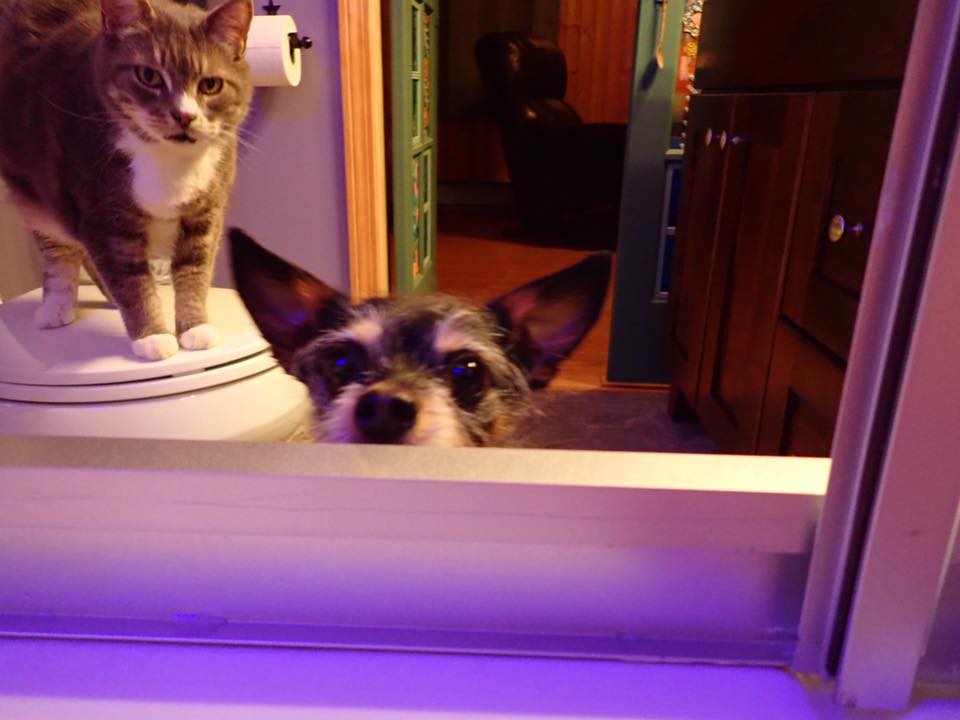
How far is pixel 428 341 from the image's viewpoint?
0.74 meters

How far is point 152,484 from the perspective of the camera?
0.43 m

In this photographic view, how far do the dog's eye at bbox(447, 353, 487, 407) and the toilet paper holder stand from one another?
0.74m

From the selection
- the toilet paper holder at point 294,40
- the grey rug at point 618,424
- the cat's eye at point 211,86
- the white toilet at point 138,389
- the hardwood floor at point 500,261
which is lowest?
the grey rug at point 618,424

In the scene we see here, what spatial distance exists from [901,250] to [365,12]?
130 centimetres

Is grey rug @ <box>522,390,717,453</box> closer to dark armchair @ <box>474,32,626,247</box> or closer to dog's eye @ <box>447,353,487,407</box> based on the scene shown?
dog's eye @ <box>447,353,487,407</box>

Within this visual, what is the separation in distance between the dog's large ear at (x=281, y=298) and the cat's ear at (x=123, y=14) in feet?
0.88

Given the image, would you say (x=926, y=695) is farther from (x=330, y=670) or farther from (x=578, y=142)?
(x=578, y=142)

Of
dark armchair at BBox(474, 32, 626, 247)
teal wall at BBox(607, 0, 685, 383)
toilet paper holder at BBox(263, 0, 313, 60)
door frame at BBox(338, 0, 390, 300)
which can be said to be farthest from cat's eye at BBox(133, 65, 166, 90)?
dark armchair at BBox(474, 32, 626, 247)

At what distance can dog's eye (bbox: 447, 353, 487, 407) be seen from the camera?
73 cm

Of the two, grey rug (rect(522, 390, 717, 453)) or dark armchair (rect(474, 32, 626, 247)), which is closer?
grey rug (rect(522, 390, 717, 453))

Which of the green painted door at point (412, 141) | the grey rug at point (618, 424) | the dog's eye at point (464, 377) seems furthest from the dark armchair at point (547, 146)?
the dog's eye at point (464, 377)

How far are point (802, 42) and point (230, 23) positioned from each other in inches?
34.4

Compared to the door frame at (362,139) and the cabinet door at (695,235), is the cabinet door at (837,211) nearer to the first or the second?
the cabinet door at (695,235)

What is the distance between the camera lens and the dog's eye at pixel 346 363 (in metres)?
0.75
